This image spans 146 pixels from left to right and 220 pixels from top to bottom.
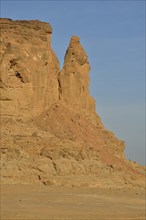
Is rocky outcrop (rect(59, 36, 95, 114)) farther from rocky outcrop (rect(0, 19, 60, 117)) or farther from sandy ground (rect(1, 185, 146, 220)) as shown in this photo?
sandy ground (rect(1, 185, 146, 220))

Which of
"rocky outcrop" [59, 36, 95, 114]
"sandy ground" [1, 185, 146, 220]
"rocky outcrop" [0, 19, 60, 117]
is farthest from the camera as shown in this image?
"rocky outcrop" [59, 36, 95, 114]

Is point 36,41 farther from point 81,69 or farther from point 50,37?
point 81,69

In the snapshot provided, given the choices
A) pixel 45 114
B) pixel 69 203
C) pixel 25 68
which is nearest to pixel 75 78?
pixel 45 114

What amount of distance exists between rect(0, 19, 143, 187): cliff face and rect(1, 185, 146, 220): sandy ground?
217cm

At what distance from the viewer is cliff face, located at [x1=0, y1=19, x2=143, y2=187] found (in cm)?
3878

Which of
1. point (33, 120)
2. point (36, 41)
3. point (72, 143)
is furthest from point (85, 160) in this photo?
point (36, 41)

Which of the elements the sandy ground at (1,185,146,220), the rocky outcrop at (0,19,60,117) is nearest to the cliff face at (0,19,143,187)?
the rocky outcrop at (0,19,60,117)

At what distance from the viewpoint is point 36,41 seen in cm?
4503

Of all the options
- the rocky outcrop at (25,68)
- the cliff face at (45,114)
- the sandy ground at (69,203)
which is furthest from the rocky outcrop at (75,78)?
the sandy ground at (69,203)

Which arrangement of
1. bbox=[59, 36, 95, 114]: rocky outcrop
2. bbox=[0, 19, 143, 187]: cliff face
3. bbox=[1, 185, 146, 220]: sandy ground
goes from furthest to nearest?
bbox=[59, 36, 95, 114]: rocky outcrop < bbox=[0, 19, 143, 187]: cliff face < bbox=[1, 185, 146, 220]: sandy ground

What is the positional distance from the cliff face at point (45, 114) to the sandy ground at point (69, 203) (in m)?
2.17

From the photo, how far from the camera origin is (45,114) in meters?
45.5

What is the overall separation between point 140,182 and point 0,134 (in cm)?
1260

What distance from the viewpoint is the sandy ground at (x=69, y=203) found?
25.1m
